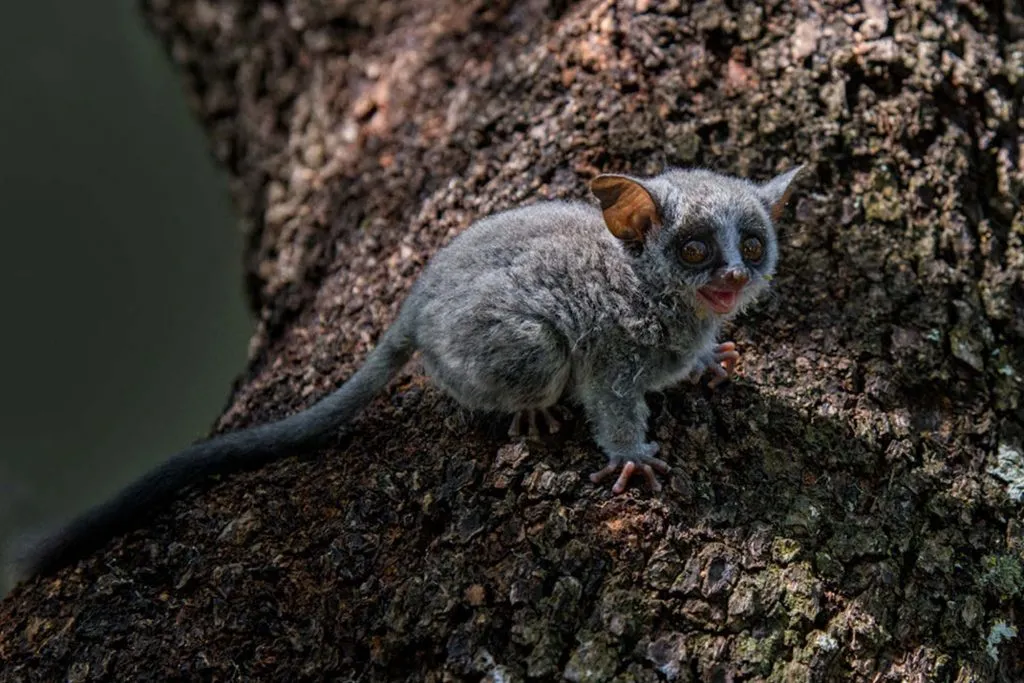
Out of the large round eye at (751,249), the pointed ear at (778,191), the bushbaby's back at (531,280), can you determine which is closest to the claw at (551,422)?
the bushbaby's back at (531,280)

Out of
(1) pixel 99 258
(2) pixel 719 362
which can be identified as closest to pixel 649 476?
(2) pixel 719 362

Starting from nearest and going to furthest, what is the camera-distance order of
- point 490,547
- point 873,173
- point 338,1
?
point 490,547 < point 873,173 < point 338,1

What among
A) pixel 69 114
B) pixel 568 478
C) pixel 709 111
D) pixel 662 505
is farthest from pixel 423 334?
pixel 69 114

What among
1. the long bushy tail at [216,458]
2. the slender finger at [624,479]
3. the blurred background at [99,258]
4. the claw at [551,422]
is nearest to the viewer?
the slender finger at [624,479]

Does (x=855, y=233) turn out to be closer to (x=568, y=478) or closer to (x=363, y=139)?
(x=568, y=478)

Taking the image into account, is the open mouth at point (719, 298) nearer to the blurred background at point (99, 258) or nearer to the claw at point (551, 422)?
the claw at point (551, 422)

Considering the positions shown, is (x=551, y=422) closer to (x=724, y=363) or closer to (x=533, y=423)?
(x=533, y=423)
